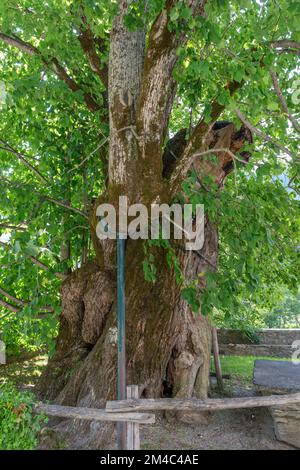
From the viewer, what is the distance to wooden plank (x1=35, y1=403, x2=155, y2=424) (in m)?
3.41

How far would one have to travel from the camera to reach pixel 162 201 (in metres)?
4.62

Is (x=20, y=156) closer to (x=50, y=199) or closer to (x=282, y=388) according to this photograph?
(x=50, y=199)

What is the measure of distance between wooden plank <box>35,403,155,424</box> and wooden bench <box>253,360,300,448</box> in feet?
7.93

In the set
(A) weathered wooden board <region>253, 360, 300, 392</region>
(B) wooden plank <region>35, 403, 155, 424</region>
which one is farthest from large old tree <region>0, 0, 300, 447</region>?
(A) weathered wooden board <region>253, 360, 300, 392</region>

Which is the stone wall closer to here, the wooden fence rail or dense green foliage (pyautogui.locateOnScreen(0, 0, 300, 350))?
dense green foliage (pyautogui.locateOnScreen(0, 0, 300, 350))

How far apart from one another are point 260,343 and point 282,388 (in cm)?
568

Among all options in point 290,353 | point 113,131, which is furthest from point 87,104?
point 290,353

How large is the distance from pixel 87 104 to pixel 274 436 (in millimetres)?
5304

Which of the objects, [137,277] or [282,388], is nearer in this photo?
[137,277]

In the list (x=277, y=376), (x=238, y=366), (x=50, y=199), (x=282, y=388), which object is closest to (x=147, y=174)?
(x=50, y=199)

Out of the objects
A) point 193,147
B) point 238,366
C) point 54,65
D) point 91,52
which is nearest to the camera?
point 193,147

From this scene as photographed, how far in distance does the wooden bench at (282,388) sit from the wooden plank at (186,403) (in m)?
1.51

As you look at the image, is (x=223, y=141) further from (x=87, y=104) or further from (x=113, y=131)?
(x=87, y=104)

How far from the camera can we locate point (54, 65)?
18.5 ft
